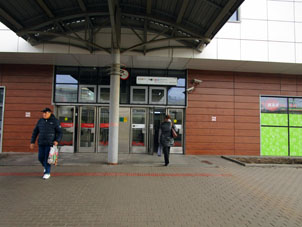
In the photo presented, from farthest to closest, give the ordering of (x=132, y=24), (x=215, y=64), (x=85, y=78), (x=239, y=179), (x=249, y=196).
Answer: (x=85, y=78), (x=215, y=64), (x=132, y=24), (x=239, y=179), (x=249, y=196)

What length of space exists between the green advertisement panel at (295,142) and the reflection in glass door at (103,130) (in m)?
9.28

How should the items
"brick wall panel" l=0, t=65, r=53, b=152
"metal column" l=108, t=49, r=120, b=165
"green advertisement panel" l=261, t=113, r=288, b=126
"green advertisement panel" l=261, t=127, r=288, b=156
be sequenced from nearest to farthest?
"metal column" l=108, t=49, r=120, b=165, "brick wall panel" l=0, t=65, r=53, b=152, "green advertisement panel" l=261, t=127, r=288, b=156, "green advertisement panel" l=261, t=113, r=288, b=126

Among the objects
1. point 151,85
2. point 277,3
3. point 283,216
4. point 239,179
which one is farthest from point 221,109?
point 283,216

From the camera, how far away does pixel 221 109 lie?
9.08 metres

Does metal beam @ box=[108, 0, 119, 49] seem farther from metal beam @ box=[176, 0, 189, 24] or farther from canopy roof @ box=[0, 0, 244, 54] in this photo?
metal beam @ box=[176, 0, 189, 24]

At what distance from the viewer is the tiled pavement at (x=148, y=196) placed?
9.51 feet

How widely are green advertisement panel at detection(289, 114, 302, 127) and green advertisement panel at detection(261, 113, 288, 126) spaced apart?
10.6 inches

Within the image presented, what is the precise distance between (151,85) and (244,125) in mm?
4986

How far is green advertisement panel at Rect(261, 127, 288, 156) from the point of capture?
9.21 m

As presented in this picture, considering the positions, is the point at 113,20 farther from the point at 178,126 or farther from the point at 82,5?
the point at 178,126

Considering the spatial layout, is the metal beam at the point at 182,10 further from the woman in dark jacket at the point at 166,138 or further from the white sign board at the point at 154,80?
the woman in dark jacket at the point at 166,138

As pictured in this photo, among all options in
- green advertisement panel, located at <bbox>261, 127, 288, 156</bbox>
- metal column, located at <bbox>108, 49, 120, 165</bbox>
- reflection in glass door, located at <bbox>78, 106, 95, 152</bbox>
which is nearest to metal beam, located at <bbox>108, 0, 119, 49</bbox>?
metal column, located at <bbox>108, 49, 120, 165</bbox>

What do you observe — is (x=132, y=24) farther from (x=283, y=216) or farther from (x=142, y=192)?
(x=283, y=216)

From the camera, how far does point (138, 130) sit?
8969 millimetres
